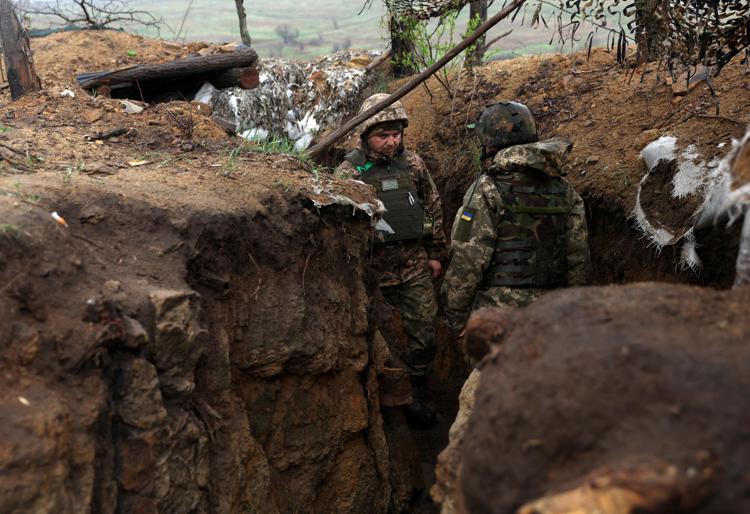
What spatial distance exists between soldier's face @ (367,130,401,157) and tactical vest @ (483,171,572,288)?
133 centimetres

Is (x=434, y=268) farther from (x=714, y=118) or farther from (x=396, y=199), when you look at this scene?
(x=714, y=118)

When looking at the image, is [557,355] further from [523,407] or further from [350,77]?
[350,77]

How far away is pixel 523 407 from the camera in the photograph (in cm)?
227

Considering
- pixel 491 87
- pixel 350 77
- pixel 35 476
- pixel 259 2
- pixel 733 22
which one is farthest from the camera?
pixel 259 2

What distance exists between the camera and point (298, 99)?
380 inches

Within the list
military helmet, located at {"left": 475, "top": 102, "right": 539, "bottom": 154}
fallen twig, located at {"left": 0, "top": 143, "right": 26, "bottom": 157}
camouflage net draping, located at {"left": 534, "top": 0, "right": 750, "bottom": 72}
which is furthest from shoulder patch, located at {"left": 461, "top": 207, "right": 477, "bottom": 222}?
fallen twig, located at {"left": 0, "top": 143, "right": 26, "bottom": 157}

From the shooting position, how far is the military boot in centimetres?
668

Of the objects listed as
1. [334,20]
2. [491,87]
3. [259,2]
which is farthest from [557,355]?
[259,2]

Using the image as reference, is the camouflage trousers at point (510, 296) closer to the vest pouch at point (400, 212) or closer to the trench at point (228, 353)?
the trench at point (228, 353)

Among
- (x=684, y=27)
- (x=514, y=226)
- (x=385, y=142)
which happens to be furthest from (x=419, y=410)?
(x=684, y=27)

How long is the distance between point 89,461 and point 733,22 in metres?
4.92

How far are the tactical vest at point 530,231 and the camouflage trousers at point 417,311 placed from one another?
1068 millimetres

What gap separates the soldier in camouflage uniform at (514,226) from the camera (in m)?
5.18

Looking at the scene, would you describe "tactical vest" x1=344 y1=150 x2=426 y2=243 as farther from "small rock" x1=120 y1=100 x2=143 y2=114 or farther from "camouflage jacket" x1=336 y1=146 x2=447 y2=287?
"small rock" x1=120 y1=100 x2=143 y2=114
